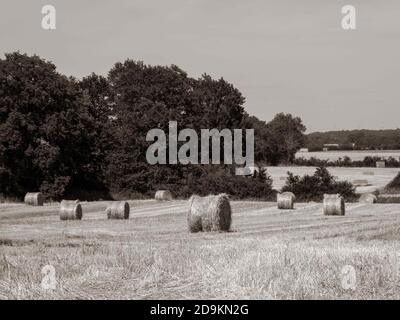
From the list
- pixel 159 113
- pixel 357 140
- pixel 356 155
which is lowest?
pixel 356 155

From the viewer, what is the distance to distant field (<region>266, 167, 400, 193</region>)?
2411 inches

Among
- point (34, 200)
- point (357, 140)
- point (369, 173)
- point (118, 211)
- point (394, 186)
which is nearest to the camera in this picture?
point (118, 211)

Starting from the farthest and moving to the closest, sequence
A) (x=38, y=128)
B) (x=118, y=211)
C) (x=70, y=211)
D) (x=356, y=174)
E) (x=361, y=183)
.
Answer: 1. (x=356, y=174)
2. (x=361, y=183)
3. (x=38, y=128)
4. (x=118, y=211)
5. (x=70, y=211)

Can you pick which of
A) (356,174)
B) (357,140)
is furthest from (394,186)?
(357,140)

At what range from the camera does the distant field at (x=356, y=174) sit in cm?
6124

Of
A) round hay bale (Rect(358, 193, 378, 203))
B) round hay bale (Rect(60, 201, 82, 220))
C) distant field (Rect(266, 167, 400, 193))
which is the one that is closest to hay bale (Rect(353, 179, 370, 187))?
distant field (Rect(266, 167, 400, 193))

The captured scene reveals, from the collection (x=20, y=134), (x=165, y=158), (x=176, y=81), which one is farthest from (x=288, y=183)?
(x=176, y=81)

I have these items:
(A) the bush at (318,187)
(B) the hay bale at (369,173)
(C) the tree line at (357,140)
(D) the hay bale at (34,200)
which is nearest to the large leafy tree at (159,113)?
(A) the bush at (318,187)

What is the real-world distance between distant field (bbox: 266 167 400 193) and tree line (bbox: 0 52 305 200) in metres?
7.92

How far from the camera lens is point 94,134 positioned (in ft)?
161

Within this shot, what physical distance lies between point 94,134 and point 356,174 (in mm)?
29774

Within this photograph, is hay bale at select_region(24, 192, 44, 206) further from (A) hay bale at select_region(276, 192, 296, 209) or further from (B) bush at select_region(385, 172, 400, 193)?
(B) bush at select_region(385, 172, 400, 193)

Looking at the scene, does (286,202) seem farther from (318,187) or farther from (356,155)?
(356,155)
